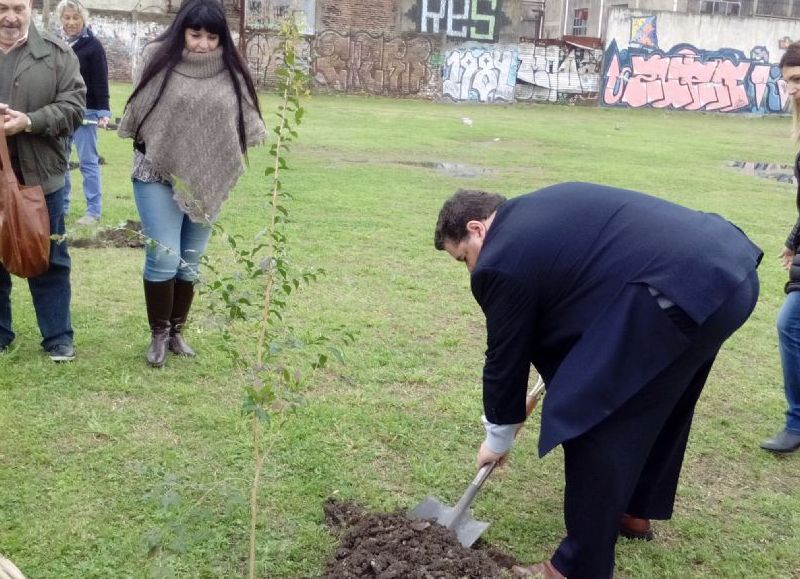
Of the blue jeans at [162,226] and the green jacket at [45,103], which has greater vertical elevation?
the green jacket at [45,103]

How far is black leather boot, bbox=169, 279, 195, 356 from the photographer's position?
197 inches

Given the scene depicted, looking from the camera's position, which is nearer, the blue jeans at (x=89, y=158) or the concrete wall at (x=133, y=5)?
the blue jeans at (x=89, y=158)

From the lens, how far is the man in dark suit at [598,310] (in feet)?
8.88

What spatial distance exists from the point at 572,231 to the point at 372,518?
1.42m

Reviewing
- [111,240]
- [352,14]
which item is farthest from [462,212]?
[352,14]

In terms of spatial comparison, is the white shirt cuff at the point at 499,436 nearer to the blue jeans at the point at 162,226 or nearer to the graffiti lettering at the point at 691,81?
the blue jeans at the point at 162,226

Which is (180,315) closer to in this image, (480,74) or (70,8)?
(70,8)

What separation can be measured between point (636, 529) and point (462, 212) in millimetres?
1645

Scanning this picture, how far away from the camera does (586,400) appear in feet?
8.98

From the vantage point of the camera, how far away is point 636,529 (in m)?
3.55

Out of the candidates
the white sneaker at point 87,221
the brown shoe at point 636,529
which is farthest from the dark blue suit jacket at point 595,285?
the white sneaker at point 87,221

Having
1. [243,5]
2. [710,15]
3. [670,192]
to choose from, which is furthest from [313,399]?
[710,15]

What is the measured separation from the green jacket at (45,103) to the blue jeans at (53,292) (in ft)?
0.58

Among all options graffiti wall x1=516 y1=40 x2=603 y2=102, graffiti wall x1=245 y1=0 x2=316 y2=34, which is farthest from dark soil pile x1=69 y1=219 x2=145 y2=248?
graffiti wall x1=516 y1=40 x2=603 y2=102
